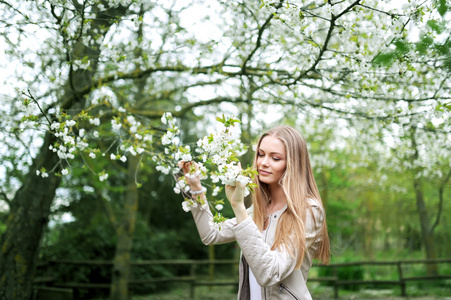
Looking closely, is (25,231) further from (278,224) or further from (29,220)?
(278,224)

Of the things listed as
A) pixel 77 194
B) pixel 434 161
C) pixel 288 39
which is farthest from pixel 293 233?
pixel 77 194

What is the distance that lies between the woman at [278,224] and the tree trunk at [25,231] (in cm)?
217

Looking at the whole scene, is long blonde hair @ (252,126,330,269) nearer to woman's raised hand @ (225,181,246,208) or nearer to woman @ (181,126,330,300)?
woman @ (181,126,330,300)

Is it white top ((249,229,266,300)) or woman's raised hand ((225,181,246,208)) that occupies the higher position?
woman's raised hand ((225,181,246,208))

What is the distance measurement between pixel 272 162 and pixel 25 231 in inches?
111

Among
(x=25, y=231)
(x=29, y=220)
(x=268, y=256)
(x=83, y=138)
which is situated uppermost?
(x=83, y=138)

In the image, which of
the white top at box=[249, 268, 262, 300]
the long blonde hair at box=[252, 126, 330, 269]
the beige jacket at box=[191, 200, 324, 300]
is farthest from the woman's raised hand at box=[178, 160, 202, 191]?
the white top at box=[249, 268, 262, 300]

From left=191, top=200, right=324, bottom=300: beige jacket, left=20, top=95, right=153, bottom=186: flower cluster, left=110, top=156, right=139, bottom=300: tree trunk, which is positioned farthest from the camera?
left=110, top=156, right=139, bottom=300: tree trunk

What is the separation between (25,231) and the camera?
3.72 metres

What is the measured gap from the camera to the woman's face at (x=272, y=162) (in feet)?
6.52

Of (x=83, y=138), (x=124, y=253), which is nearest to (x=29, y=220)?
(x=83, y=138)

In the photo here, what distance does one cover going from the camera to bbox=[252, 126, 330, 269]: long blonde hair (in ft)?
5.81

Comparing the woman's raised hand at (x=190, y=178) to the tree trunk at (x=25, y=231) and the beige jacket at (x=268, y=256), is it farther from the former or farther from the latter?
the tree trunk at (x=25, y=231)

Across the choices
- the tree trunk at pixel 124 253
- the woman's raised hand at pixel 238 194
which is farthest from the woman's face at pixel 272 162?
the tree trunk at pixel 124 253
